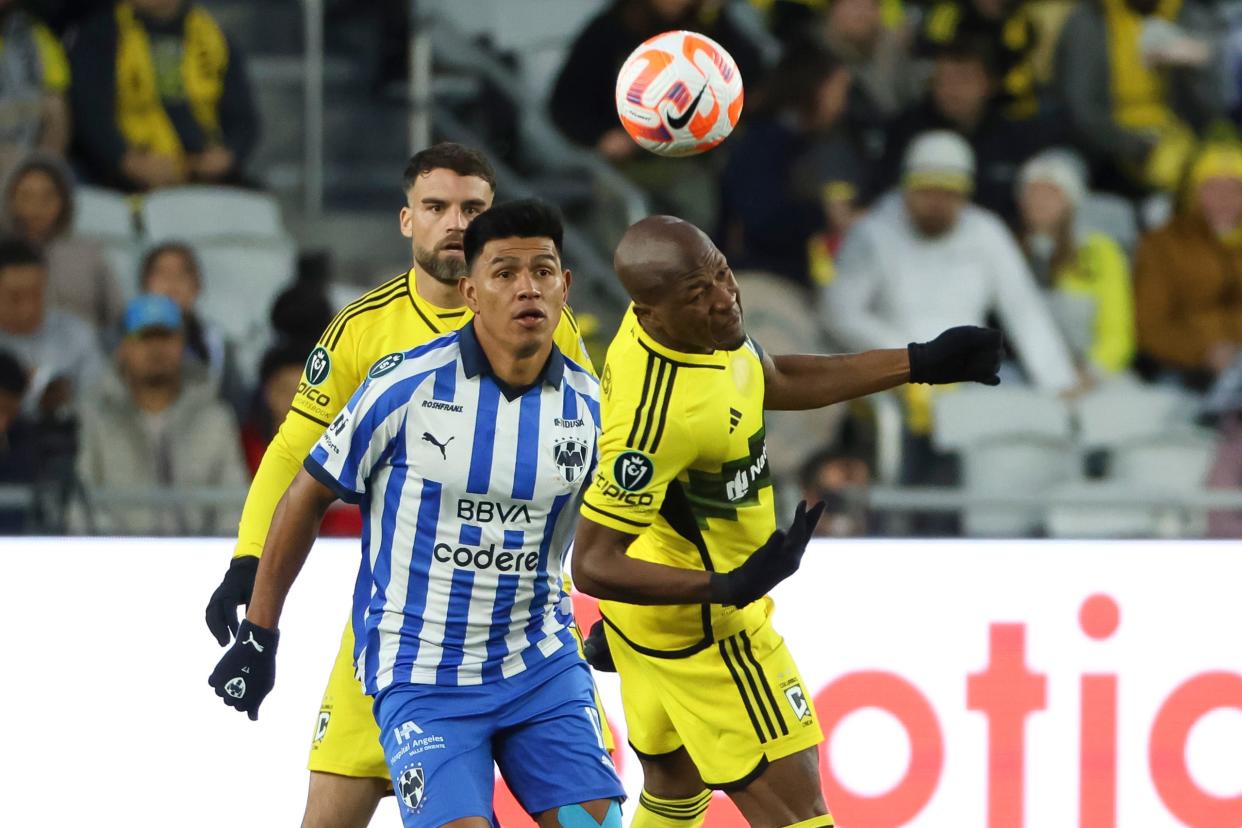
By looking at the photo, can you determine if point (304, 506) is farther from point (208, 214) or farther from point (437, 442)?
point (208, 214)

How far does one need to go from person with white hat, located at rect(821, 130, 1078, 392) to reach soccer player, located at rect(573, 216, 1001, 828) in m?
4.18

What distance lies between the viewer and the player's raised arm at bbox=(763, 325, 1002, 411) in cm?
523

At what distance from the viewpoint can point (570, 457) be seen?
4.79 metres

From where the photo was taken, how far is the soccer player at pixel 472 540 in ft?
15.3

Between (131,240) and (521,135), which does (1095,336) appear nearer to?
(521,135)

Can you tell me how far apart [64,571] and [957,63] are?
554 cm

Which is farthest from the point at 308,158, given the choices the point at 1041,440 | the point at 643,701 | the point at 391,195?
the point at 643,701

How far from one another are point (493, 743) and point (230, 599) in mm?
794

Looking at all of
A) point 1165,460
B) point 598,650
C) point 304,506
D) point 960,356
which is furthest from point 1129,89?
point 304,506

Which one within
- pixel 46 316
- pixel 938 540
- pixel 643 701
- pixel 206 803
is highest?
pixel 46 316

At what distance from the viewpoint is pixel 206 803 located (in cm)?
647

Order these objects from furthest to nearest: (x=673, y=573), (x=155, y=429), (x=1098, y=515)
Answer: (x=1098, y=515) → (x=155, y=429) → (x=673, y=573)

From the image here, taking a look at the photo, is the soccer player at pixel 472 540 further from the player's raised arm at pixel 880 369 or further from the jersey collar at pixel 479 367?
the player's raised arm at pixel 880 369

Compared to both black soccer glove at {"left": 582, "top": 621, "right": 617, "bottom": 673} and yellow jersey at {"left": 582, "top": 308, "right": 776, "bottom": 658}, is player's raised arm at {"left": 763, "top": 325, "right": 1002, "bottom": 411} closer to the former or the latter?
yellow jersey at {"left": 582, "top": 308, "right": 776, "bottom": 658}
